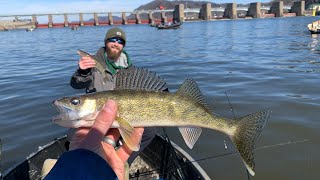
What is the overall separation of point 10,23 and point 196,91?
177 meters

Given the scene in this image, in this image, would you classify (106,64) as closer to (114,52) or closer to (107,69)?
(107,69)

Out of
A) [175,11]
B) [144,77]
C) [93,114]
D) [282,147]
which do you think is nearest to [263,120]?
[144,77]

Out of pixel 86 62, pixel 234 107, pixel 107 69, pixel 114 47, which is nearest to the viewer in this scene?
pixel 86 62

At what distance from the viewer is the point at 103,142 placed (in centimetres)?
233

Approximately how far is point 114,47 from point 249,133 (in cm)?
409

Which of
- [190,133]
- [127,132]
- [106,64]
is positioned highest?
[106,64]

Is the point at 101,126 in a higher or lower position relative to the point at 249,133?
higher

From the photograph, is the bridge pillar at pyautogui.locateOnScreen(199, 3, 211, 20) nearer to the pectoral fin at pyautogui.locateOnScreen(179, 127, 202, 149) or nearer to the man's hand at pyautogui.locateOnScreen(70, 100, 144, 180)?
the pectoral fin at pyautogui.locateOnScreen(179, 127, 202, 149)

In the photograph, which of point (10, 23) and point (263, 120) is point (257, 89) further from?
point (10, 23)

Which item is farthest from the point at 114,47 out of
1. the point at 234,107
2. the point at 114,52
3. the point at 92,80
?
the point at 234,107

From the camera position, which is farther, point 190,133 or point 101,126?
point 190,133

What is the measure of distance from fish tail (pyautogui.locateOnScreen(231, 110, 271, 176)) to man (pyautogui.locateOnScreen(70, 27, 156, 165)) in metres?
2.36

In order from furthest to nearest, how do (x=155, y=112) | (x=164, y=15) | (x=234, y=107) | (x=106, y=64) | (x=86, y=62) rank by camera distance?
(x=164, y=15)
(x=234, y=107)
(x=106, y=64)
(x=86, y=62)
(x=155, y=112)

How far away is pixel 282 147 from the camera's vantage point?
798 cm
